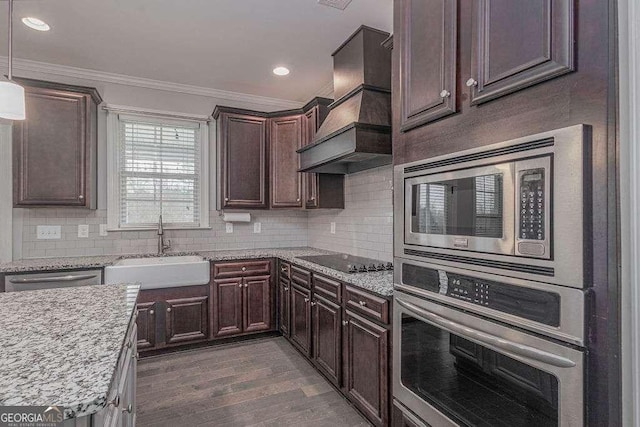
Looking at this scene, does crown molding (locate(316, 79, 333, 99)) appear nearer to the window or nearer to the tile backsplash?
the tile backsplash

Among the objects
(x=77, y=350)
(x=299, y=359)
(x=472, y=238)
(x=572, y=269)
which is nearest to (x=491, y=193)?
(x=472, y=238)

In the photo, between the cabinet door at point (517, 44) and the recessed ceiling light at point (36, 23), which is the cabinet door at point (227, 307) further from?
the cabinet door at point (517, 44)

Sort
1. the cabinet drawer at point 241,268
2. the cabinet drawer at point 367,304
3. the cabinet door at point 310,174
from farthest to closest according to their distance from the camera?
1. the cabinet door at point 310,174
2. the cabinet drawer at point 241,268
3. the cabinet drawer at point 367,304

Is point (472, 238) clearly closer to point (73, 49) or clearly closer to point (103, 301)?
point (103, 301)

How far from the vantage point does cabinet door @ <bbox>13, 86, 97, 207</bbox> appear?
2971 mm

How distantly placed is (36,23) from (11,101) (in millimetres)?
1472

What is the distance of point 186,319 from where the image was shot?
328 centimetres

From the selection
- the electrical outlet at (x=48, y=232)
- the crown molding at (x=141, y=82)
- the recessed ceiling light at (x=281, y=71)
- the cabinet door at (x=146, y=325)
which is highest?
the recessed ceiling light at (x=281, y=71)

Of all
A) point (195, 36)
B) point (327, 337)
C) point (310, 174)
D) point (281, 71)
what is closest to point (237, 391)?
point (327, 337)

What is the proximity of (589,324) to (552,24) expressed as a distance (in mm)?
873

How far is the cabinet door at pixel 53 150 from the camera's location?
2971 mm

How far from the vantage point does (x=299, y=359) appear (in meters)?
3.10

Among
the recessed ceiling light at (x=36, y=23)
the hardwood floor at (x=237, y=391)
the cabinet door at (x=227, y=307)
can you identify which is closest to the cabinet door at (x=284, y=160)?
the cabinet door at (x=227, y=307)

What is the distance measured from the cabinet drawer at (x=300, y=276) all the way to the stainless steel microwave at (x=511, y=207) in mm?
1452
